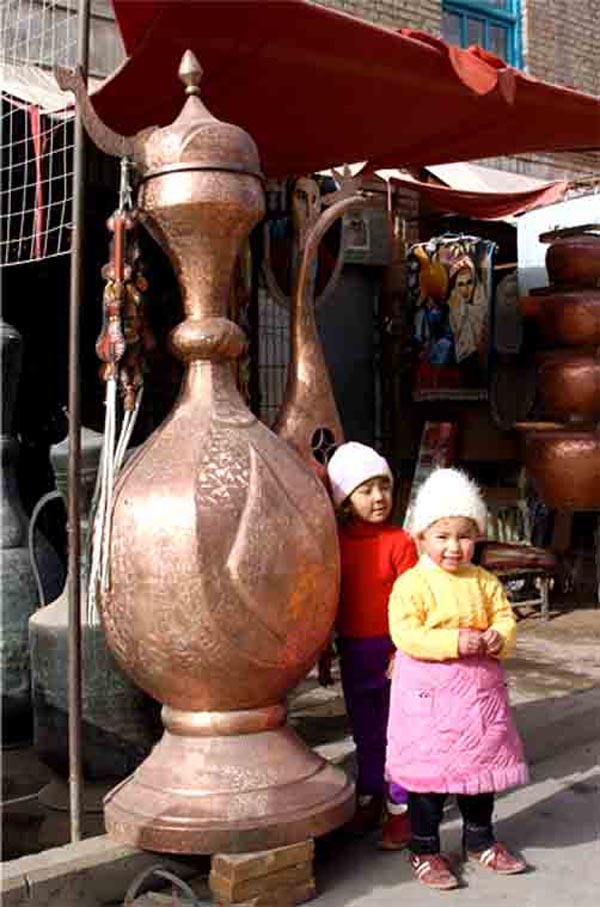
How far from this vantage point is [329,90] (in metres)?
3.78

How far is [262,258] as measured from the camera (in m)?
4.66

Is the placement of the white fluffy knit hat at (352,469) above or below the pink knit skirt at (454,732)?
above

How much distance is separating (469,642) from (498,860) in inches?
28.5

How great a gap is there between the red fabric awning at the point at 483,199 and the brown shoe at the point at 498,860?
187 inches

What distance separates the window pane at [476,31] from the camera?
948 cm

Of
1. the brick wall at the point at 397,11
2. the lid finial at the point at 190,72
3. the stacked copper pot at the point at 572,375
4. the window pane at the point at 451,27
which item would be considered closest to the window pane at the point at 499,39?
the window pane at the point at 451,27

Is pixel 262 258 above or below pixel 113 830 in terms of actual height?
Result: above

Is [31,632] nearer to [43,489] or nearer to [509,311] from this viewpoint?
[43,489]

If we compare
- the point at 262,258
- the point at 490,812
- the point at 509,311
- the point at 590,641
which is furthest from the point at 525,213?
the point at 490,812

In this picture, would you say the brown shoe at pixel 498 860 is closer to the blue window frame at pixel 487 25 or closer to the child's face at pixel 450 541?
the child's face at pixel 450 541

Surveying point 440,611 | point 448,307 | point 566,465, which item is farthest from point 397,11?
point 440,611

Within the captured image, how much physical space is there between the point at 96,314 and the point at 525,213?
3169mm

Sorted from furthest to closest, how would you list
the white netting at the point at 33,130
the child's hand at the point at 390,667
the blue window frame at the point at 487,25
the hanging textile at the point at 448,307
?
the blue window frame at the point at 487,25, the hanging textile at the point at 448,307, the white netting at the point at 33,130, the child's hand at the point at 390,667

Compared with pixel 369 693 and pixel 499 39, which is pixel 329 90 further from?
pixel 499 39
